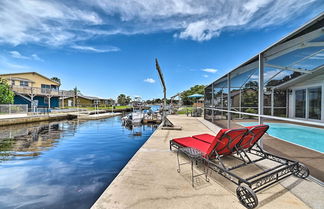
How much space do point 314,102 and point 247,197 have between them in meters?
11.1

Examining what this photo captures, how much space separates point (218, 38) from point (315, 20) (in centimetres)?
1406

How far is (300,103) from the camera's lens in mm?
9617

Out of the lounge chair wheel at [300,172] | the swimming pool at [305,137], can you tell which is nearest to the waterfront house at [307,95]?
the swimming pool at [305,137]

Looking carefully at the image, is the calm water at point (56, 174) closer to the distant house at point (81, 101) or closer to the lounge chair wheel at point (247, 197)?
the lounge chair wheel at point (247, 197)

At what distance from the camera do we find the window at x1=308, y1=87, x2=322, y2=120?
8055mm

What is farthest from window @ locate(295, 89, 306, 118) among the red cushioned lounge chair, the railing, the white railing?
the railing

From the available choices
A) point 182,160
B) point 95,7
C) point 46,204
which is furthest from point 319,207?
point 95,7

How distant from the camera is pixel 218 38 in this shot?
567 inches

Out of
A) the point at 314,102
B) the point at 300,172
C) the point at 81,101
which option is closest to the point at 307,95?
the point at 314,102

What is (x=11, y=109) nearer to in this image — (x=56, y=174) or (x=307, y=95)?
(x=56, y=174)

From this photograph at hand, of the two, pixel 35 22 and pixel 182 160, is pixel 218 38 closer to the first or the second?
pixel 182 160

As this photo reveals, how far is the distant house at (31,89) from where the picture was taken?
66.5ft

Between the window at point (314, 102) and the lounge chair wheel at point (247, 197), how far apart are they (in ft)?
34.5

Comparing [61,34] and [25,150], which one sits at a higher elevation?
[61,34]
